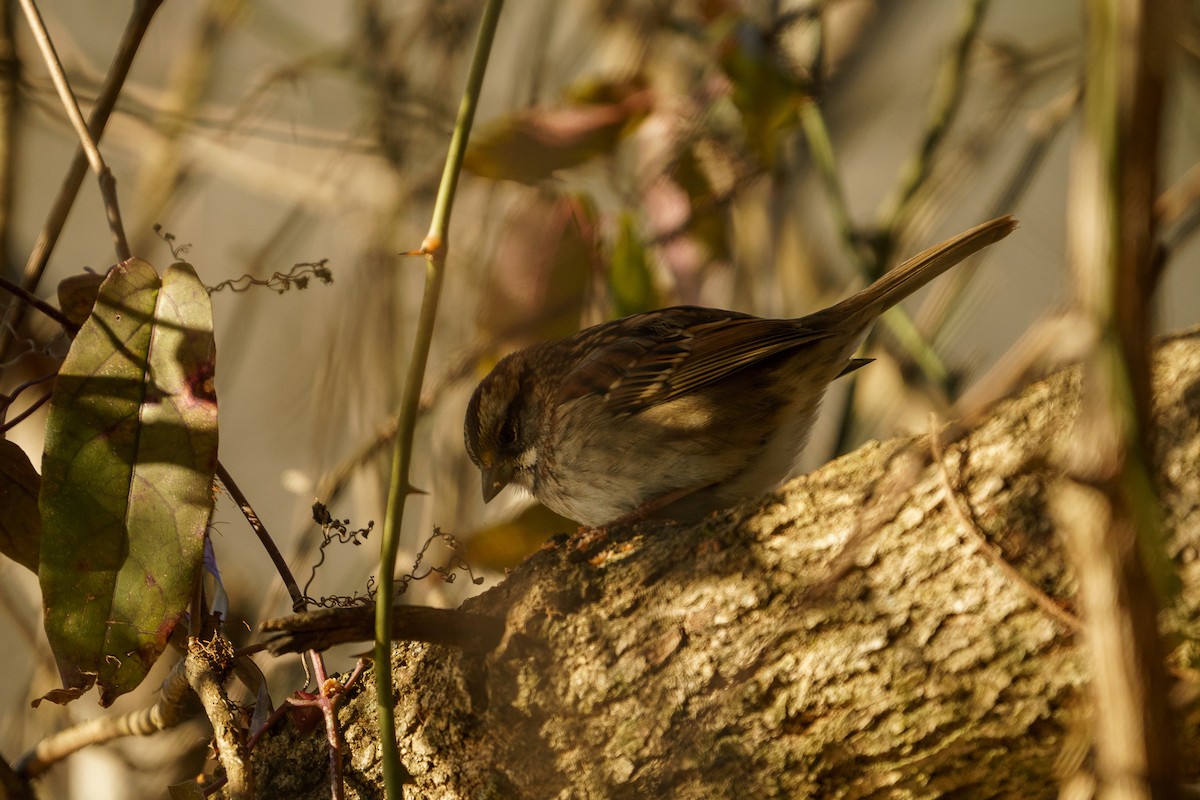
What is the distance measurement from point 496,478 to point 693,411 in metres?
0.65

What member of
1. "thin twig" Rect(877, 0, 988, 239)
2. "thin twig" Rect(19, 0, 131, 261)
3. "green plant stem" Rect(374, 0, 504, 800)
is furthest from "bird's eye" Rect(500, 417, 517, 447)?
"green plant stem" Rect(374, 0, 504, 800)

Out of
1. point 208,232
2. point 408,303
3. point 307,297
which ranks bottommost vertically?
point 408,303

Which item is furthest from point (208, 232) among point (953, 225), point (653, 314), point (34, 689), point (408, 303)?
point (953, 225)

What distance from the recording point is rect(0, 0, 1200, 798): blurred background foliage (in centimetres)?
280

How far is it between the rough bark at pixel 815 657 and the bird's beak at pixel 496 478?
1203 millimetres

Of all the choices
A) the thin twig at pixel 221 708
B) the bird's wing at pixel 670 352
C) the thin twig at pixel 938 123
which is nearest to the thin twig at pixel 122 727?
the thin twig at pixel 221 708

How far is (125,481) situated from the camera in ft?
4.83

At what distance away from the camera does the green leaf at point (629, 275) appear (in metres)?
2.55

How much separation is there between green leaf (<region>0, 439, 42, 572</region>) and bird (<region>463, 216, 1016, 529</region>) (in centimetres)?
116

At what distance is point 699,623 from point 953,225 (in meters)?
2.77

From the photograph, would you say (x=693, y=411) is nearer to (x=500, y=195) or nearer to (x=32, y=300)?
(x=32, y=300)

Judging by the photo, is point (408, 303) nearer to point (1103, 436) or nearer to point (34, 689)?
point (34, 689)

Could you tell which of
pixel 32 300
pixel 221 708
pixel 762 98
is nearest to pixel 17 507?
pixel 32 300

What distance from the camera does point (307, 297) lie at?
382cm
